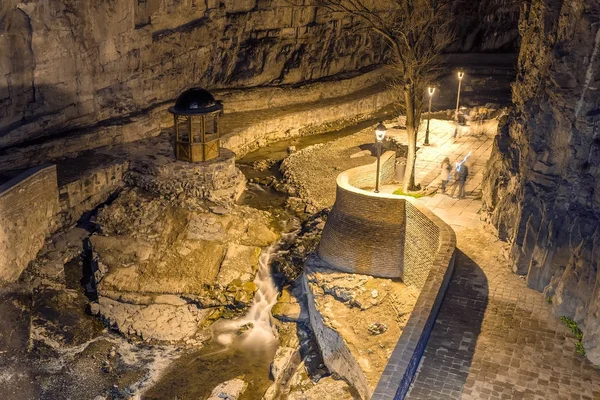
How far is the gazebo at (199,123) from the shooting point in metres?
19.4

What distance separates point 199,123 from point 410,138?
662 cm

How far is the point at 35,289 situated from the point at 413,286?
8229 mm

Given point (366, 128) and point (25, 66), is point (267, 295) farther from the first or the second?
point (366, 128)

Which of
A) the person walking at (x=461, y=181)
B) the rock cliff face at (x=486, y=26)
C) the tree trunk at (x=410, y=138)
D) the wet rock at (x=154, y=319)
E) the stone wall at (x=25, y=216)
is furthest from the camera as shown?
the rock cliff face at (x=486, y=26)

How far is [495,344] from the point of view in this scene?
1073 centimetres

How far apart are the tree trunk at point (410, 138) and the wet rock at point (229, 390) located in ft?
20.1

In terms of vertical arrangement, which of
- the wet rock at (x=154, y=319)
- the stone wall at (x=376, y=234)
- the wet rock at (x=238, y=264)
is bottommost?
the wet rock at (x=154, y=319)

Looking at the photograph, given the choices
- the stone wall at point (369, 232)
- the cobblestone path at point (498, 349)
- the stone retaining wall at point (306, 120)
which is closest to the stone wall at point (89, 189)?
the stone retaining wall at point (306, 120)

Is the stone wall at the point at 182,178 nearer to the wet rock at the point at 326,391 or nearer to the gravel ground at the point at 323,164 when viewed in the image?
the gravel ground at the point at 323,164

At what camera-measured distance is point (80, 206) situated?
18.4 m

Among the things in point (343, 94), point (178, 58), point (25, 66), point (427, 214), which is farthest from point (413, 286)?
point (343, 94)

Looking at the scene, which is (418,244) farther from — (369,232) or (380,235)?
(369,232)

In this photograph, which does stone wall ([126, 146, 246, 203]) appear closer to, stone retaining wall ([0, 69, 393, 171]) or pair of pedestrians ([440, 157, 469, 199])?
stone retaining wall ([0, 69, 393, 171])

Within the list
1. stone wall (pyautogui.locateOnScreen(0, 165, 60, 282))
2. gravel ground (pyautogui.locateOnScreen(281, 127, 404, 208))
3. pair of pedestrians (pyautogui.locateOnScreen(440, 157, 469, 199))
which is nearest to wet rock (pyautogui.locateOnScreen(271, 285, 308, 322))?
pair of pedestrians (pyautogui.locateOnScreen(440, 157, 469, 199))
